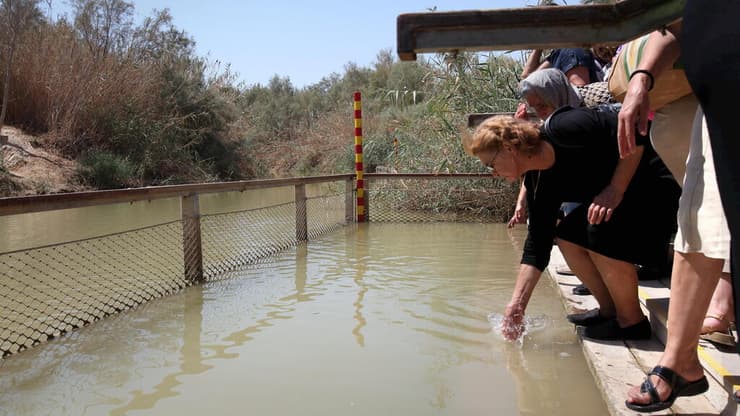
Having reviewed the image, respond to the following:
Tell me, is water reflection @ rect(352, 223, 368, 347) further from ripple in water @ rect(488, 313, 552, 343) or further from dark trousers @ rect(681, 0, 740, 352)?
dark trousers @ rect(681, 0, 740, 352)

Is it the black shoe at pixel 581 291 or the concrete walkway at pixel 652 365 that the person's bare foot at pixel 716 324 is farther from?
the black shoe at pixel 581 291

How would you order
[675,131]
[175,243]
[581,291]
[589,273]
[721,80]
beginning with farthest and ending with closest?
[175,243] → [581,291] → [589,273] → [675,131] → [721,80]

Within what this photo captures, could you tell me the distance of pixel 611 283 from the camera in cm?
253

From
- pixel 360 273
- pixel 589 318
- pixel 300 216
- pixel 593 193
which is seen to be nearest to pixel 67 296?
pixel 360 273

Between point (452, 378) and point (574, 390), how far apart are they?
1.61 ft

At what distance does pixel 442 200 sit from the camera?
8453 millimetres

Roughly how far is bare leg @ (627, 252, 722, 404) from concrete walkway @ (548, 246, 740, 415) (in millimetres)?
128

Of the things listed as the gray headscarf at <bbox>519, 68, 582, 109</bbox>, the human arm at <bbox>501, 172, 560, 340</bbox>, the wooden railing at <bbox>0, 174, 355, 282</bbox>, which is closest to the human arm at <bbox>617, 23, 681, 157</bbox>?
the human arm at <bbox>501, 172, 560, 340</bbox>

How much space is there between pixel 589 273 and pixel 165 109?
14.3m

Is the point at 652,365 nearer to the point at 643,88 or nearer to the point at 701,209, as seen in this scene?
the point at 701,209

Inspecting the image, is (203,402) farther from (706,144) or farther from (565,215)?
(706,144)

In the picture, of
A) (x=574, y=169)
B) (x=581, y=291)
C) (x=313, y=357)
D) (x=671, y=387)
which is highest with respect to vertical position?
(x=574, y=169)

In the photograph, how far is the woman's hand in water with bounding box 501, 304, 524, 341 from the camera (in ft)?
8.59

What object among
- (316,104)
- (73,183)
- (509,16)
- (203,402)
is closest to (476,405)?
(203,402)
